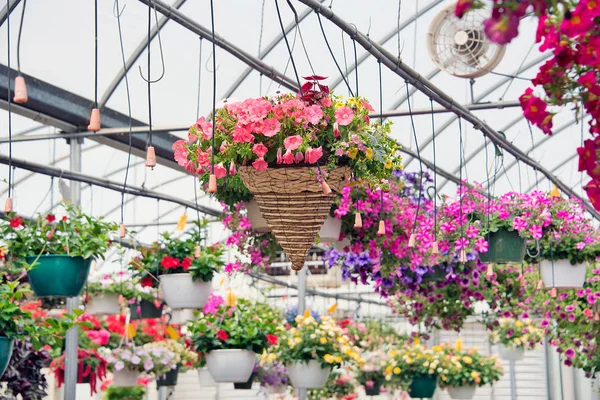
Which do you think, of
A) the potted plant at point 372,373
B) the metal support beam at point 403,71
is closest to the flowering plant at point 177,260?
the metal support beam at point 403,71

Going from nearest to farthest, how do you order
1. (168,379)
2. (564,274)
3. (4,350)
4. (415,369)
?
(4,350) < (564,274) < (168,379) < (415,369)

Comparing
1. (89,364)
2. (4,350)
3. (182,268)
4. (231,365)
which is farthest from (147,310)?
(4,350)

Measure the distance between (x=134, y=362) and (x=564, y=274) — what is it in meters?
3.33

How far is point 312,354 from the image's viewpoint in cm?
615

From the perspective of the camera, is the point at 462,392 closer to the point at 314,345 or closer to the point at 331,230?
the point at 314,345

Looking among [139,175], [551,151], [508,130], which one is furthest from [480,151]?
[139,175]

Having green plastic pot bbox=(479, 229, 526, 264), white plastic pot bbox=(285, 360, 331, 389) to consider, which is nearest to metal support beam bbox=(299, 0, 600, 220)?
green plastic pot bbox=(479, 229, 526, 264)

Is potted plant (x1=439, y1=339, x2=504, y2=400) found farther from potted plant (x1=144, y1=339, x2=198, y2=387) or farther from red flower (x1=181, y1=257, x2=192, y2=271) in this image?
red flower (x1=181, y1=257, x2=192, y2=271)

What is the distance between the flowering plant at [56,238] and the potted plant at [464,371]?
4.37 m

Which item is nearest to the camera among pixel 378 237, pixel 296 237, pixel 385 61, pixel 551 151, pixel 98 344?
pixel 296 237

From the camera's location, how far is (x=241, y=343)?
18.5 feet

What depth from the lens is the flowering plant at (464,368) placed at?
7.80 m

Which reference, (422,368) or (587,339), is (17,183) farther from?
(587,339)

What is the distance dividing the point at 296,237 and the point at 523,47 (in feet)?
14.8
